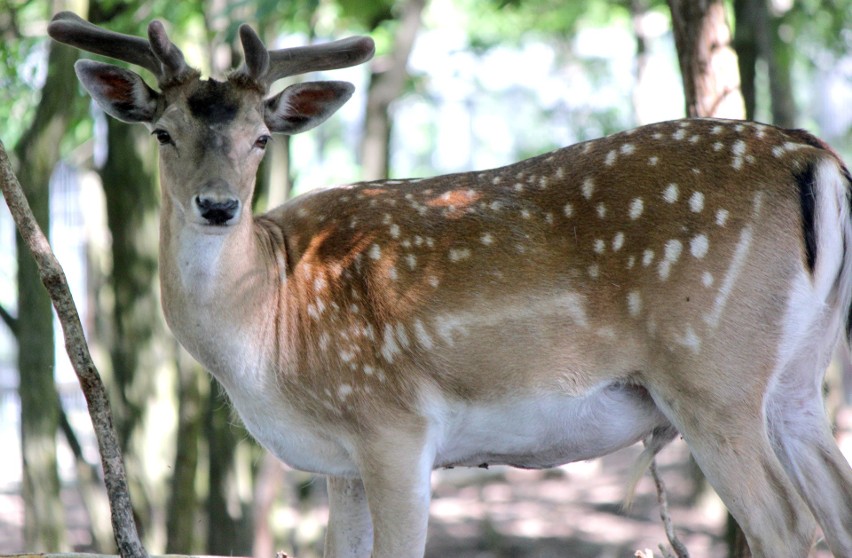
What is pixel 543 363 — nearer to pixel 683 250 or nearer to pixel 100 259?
pixel 683 250

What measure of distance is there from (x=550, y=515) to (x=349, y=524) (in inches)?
328

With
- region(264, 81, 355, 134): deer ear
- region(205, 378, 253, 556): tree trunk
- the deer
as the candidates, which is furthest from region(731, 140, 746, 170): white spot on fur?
region(205, 378, 253, 556): tree trunk

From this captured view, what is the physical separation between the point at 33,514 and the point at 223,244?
11.8 feet

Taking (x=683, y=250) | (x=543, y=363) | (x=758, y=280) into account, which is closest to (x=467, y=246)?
(x=543, y=363)

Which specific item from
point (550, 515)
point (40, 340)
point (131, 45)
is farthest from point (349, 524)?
point (550, 515)

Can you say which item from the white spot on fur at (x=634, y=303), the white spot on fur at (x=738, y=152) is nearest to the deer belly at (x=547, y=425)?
the white spot on fur at (x=634, y=303)

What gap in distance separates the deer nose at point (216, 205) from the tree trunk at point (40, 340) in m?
2.83

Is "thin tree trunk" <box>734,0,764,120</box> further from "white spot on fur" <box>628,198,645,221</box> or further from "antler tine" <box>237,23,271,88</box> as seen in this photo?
"antler tine" <box>237,23,271,88</box>

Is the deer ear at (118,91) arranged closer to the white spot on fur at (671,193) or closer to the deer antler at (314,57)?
the deer antler at (314,57)

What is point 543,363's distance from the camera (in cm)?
493

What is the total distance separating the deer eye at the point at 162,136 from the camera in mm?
4918

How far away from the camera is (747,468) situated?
181 inches

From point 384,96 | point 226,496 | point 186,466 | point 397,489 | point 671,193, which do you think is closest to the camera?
point 671,193

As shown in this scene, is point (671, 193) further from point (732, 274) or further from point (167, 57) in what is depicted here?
point (167, 57)
